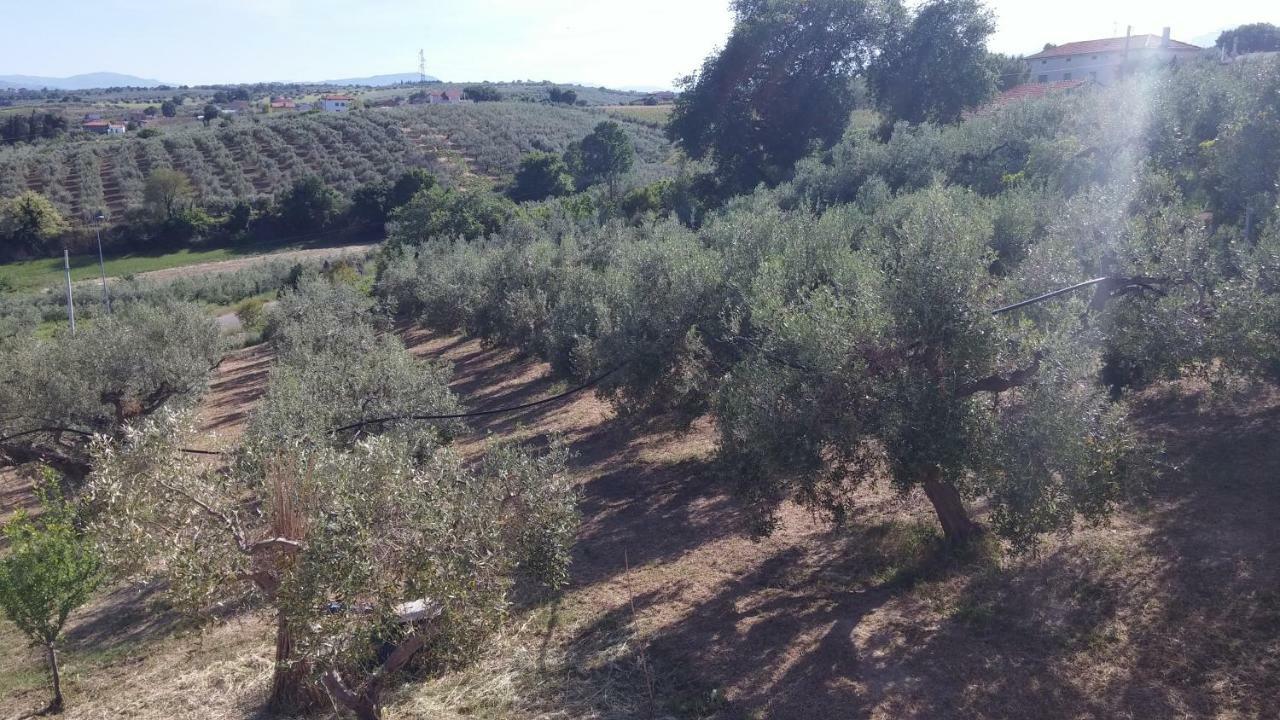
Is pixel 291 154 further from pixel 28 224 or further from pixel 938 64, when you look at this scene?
pixel 938 64

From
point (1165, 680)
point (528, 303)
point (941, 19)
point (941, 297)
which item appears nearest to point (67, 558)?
point (941, 297)

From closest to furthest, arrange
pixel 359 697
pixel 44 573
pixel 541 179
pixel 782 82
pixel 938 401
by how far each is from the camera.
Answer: pixel 359 697 < pixel 938 401 < pixel 44 573 < pixel 782 82 < pixel 541 179

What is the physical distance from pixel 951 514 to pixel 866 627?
178 centimetres

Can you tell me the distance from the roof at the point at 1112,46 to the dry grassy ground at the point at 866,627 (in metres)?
46.5

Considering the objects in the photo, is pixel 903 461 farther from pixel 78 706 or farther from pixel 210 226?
pixel 210 226

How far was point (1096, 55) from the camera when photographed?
5038 centimetres

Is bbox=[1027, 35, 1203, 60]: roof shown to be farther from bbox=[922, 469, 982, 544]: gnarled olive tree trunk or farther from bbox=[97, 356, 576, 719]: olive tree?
bbox=[97, 356, 576, 719]: olive tree

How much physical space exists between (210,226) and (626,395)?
175 feet

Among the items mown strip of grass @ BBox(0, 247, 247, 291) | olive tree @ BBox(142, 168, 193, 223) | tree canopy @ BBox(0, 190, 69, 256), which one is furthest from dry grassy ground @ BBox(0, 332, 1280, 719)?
olive tree @ BBox(142, 168, 193, 223)

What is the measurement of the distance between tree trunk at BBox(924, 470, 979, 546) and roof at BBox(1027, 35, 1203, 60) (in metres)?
49.6

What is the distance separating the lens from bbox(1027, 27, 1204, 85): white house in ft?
154

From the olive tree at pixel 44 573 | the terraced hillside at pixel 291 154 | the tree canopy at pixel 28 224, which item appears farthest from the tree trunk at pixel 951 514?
the tree canopy at pixel 28 224

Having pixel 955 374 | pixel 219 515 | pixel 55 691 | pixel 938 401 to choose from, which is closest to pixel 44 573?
pixel 55 691

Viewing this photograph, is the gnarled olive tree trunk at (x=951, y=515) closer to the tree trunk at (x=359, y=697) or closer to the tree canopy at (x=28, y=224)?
the tree trunk at (x=359, y=697)
